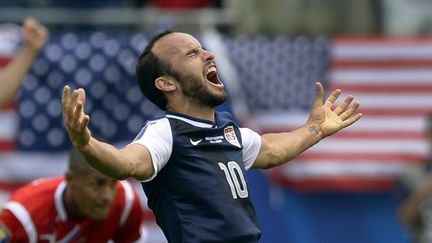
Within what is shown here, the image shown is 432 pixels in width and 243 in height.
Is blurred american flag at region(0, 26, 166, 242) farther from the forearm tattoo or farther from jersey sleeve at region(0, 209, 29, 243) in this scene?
the forearm tattoo

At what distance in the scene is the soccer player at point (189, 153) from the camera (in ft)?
17.6

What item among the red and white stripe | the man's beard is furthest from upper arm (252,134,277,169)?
the red and white stripe

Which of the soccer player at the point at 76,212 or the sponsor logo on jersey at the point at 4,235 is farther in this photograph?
the soccer player at the point at 76,212

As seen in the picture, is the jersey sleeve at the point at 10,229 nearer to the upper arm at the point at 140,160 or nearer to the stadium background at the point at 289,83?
the upper arm at the point at 140,160

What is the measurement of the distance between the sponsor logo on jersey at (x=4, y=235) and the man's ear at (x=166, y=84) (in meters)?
1.58

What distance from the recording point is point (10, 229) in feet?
22.2

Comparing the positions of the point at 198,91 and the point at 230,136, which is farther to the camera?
the point at 230,136

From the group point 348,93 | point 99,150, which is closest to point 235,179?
point 99,150

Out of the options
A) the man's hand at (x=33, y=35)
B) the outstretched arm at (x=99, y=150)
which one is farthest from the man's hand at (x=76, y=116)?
the man's hand at (x=33, y=35)

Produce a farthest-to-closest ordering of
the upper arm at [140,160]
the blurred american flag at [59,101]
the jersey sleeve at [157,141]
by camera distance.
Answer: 1. the blurred american flag at [59,101]
2. the jersey sleeve at [157,141]
3. the upper arm at [140,160]

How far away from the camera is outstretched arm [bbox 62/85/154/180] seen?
4945 mm

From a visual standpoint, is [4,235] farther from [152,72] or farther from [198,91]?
[198,91]

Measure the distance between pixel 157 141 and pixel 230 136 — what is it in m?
0.42

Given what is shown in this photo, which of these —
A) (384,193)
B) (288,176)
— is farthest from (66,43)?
(384,193)
